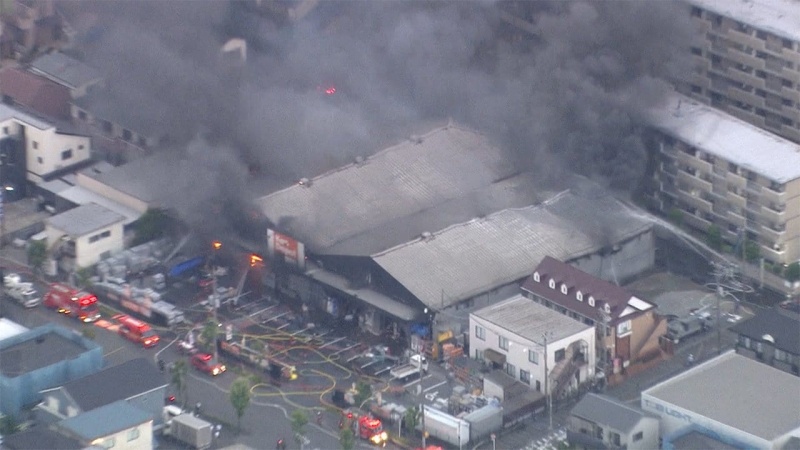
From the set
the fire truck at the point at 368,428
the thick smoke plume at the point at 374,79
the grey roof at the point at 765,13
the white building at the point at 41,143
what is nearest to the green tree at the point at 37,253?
the thick smoke plume at the point at 374,79

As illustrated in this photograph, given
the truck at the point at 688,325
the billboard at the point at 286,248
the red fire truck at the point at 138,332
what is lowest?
the truck at the point at 688,325

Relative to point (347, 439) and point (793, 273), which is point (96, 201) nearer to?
point (347, 439)

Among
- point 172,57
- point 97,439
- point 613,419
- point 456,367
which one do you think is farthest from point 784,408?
point 172,57

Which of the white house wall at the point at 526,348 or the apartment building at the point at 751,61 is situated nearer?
the white house wall at the point at 526,348

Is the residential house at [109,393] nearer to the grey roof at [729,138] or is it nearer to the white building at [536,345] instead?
the white building at [536,345]

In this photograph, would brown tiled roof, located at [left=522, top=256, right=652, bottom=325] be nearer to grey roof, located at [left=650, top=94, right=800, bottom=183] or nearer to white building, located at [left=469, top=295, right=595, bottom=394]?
white building, located at [left=469, top=295, right=595, bottom=394]

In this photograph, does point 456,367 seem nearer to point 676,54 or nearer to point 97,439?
point 97,439

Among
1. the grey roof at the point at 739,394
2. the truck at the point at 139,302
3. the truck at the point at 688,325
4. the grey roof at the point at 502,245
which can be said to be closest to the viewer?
the grey roof at the point at 739,394

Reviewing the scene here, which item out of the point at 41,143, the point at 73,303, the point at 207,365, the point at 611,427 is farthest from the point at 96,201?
the point at 611,427
